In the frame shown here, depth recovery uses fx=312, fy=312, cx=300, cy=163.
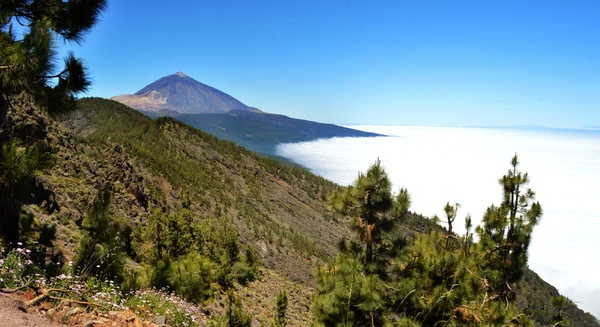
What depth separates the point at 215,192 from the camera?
43.2 meters

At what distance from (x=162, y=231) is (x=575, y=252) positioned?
20880 centimetres

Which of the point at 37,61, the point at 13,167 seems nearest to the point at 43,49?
the point at 37,61

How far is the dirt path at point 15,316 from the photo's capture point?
288 cm

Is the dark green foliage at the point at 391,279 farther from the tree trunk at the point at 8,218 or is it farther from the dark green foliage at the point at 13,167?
the tree trunk at the point at 8,218

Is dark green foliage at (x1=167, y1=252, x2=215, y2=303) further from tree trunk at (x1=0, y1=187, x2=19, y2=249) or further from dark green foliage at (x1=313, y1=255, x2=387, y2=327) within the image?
dark green foliage at (x1=313, y1=255, x2=387, y2=327)

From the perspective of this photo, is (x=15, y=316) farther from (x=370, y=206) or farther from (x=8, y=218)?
(x=370, y=206)

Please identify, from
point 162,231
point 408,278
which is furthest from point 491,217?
point 162,231

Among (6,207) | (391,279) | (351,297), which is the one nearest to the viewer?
(6,207)

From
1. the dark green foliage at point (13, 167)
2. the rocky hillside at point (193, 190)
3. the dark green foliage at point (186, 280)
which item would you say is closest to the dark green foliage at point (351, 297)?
the dark green foliage at point (186, 280)

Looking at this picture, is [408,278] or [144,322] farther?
[408,278]

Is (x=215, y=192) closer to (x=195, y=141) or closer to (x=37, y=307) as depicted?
(x=195, y=141)

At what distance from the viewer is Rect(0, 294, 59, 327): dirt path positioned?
288 centimetres

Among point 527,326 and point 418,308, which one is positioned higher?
point 418,308

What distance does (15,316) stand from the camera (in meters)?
3.01
